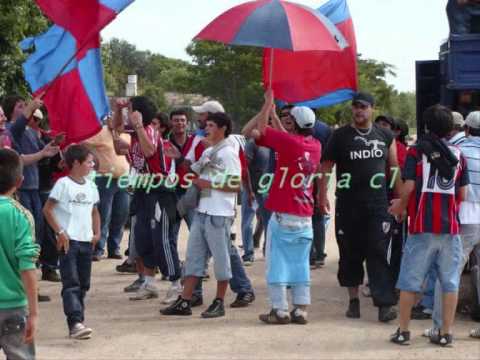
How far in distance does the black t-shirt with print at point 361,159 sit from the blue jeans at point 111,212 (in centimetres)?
423

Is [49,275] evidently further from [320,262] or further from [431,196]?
[431,196]

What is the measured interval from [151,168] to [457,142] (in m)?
2.87

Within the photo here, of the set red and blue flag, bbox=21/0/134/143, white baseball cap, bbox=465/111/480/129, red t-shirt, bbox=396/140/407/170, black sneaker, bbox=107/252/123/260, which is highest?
red and blue flag, bbox=21/0/134/143

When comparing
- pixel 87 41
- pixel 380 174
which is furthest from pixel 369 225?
pixel 87 41

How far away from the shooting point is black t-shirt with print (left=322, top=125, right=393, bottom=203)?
7742 millimetres

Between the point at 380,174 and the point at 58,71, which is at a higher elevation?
the point at 58,71

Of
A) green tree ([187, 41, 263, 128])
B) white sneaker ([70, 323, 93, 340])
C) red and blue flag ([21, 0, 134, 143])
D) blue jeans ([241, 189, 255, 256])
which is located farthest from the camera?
green tree ([187, 41, 263, 128])

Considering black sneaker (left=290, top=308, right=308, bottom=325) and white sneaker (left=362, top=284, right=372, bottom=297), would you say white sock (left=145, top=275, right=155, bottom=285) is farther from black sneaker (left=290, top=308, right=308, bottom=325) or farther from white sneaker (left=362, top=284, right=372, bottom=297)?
white sneaker (left=362, top=284, right=372, bottom=297)

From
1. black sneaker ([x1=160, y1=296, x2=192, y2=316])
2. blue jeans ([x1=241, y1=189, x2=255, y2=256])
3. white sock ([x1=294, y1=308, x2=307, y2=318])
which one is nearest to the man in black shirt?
white sock ([x1=294, y1=308, x2=307, y2=318])

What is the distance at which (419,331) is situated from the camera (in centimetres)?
736

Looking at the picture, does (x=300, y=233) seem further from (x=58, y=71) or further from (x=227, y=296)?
(x=58, y=71)

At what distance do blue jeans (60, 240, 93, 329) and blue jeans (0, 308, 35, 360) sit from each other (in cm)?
238

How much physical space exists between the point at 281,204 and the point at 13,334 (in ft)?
11.1

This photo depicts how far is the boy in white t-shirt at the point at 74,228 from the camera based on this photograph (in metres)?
7.03
